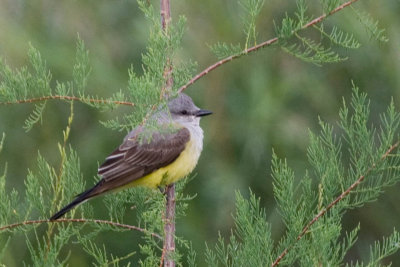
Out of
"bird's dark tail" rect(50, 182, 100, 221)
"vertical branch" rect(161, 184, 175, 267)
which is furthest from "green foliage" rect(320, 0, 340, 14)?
"bird's dark tail" rect(50, 182, 100, 221)

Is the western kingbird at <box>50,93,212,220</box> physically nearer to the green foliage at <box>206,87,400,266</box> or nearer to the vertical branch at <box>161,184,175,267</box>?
the vertical branch at <box>161,184,175,267</box>

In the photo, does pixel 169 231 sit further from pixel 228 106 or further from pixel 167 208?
pixel 228 106

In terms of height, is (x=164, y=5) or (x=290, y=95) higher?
(x=164, y=5)

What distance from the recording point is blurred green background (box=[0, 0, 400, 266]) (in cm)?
618

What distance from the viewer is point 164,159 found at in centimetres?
464

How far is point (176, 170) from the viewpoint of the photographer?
4570 millimetres

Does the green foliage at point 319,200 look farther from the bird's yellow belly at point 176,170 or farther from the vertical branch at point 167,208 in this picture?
the bird's yellow belly at point 176,170

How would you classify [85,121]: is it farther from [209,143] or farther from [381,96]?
[381,96]

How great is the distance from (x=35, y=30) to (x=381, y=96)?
261 cm

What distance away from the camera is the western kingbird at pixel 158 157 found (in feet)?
14.1

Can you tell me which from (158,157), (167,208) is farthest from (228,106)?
(167,208)

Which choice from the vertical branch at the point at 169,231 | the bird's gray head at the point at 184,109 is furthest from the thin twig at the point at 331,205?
the bird's gray head at the point at 184,109

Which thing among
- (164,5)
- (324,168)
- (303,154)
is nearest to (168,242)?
(324,168)

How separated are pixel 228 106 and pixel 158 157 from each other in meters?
1.83
